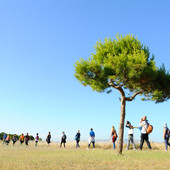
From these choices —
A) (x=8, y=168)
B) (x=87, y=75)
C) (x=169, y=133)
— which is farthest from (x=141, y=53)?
(x=8, y=168)

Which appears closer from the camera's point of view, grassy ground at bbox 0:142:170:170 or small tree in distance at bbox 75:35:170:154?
grassy ground at bbox 0:142:170:170

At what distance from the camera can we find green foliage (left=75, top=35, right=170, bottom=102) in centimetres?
1447

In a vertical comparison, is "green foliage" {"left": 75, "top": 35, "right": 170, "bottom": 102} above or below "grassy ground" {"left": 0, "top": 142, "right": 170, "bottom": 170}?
above

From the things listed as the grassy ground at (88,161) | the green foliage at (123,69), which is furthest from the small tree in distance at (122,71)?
the grassy ground at (88,161)

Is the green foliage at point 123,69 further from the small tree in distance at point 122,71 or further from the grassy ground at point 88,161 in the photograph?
the grassy ground at point 88,161

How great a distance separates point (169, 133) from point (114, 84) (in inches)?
259

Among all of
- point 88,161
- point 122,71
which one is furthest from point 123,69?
point 88,161

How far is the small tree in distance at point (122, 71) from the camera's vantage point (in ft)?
47.5

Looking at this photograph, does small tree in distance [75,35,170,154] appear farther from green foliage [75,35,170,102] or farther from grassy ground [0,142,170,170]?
grassy ground [0,142,170,170]

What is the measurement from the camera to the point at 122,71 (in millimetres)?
14828

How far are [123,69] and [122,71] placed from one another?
0.22 meters

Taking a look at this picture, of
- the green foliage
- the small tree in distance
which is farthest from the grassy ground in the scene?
the green foliage

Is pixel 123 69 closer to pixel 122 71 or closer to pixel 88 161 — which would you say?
pixel 122 71

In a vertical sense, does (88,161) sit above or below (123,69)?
below
